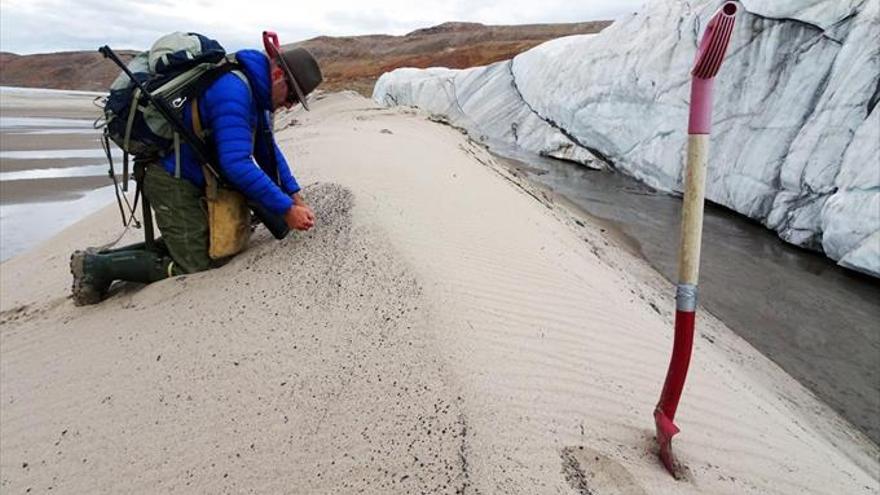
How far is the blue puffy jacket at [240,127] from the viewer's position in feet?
11.2

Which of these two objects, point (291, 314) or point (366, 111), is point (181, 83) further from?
point (366, 111)

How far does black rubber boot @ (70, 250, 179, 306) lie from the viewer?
4152 millimetres

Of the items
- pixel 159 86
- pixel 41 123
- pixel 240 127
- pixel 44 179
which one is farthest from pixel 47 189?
pixel 41 123

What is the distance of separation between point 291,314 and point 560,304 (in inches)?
68.2

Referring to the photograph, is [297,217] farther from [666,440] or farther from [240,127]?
[666,440]

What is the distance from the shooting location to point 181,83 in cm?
345

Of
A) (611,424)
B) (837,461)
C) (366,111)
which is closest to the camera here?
(611,424)

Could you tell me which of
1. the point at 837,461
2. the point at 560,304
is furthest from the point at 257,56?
the point at 837,461

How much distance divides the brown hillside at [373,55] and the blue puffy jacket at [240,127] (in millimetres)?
30403

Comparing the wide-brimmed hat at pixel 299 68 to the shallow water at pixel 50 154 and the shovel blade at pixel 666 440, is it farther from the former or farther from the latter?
the shallow water at pixel 50 154

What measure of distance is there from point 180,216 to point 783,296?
629 centimetres

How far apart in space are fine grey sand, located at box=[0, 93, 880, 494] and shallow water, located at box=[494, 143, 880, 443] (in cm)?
43

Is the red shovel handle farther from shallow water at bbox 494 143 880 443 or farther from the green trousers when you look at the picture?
shallow water at bbox 494 143 880 443

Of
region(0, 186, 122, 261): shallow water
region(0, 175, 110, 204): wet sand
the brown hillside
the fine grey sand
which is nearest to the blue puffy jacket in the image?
the fine grey sand
